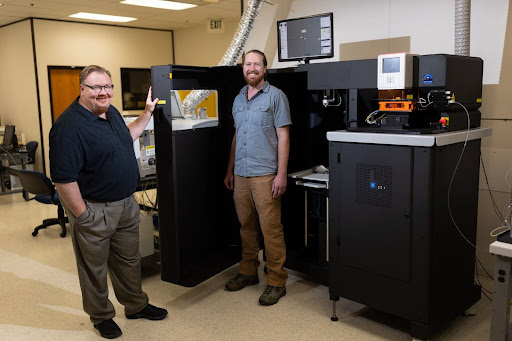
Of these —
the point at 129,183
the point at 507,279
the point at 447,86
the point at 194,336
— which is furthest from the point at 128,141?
the point at 507,279

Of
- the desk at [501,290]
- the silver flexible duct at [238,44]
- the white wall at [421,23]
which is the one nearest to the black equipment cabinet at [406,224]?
the desk at [501,290]

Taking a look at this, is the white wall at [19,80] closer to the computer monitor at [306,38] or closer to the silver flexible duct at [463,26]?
the computer monitor at [306,38]

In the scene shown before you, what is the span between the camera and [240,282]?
3297 millimetres

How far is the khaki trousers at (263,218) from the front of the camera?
2994mm

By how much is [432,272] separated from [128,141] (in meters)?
1.81


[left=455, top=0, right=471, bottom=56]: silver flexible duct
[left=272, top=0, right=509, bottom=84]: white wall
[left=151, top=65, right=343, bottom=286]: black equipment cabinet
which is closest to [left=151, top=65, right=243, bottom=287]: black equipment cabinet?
[left=151, top=65, right=343, bottom=286]: black equipment cabinet

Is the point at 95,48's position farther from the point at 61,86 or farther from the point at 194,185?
the point at 194,185

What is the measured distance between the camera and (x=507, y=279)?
193 centimetres

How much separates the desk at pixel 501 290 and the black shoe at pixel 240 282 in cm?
171

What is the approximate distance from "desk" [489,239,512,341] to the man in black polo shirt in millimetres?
1880

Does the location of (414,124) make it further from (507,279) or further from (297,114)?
(297,114)

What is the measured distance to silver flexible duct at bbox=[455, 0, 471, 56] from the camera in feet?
9.48

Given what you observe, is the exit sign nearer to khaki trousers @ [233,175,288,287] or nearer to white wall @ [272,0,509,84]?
white wall @ [272,0,509,84]

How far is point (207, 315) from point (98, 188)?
1.07 meters
